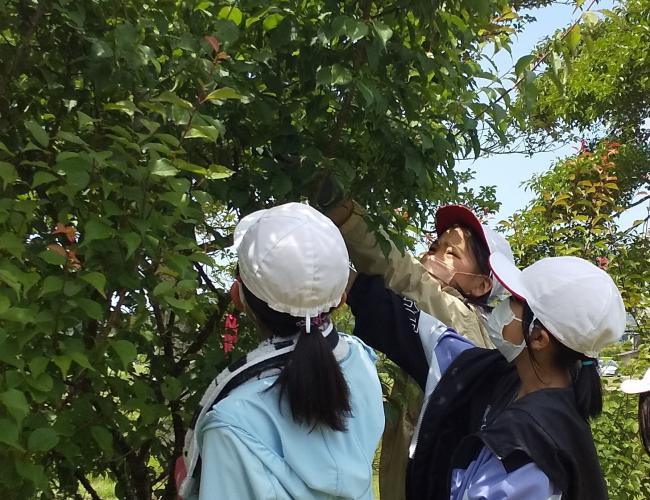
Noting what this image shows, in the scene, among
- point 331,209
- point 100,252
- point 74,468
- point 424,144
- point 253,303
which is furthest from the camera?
point 331,209

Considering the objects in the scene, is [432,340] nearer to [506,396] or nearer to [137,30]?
[506,396]

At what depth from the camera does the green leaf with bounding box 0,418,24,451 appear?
49.6 inches

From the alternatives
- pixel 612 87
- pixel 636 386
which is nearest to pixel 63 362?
pixel 636 386

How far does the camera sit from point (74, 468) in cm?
180

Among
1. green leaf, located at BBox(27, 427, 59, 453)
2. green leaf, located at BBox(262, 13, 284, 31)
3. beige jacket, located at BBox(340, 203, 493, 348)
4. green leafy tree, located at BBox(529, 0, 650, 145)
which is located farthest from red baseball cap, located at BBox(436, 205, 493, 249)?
green leafy tree, located at BBox(529, 0, 650, 145)

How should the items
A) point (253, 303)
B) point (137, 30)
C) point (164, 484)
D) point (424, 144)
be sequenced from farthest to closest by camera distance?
point (164, 484) < point (424, 144) < point (137, 30) < point (253, 303)

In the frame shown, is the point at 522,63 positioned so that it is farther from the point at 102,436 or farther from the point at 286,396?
the point at 102,436

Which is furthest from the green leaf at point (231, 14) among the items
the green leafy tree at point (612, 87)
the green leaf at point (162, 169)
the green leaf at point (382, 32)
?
the green leafy tree at point (612, 87)

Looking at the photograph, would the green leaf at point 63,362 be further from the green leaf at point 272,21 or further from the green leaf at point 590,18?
the green leaf at point 590,18

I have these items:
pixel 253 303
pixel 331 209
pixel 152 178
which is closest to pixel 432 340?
pixel 331 209

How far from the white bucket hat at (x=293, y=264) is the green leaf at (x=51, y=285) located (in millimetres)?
382

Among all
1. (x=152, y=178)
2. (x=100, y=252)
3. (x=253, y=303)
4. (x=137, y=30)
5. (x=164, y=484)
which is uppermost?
(x=137, y=30)

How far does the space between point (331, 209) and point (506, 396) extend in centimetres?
75

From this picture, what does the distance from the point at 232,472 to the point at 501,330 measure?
84 centimetres
